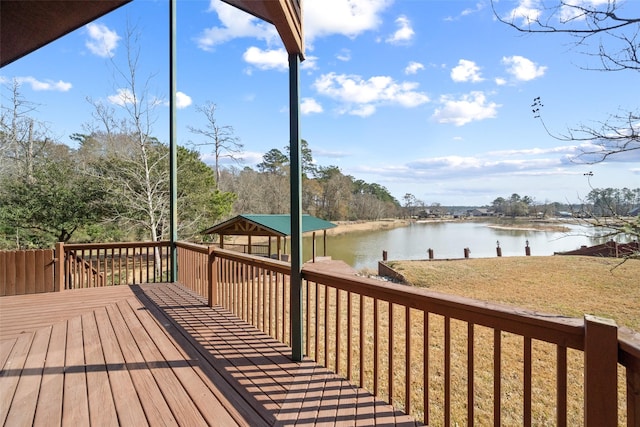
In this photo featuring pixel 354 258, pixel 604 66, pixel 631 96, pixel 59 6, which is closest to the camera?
pixel 59 6

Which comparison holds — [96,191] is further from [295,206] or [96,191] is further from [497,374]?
[497,374]

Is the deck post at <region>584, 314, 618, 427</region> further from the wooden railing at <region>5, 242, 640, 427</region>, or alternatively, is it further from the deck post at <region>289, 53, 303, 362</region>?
the deck post at <region>289, 53, 303, 362</region>

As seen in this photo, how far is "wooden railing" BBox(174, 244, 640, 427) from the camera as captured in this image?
115cm

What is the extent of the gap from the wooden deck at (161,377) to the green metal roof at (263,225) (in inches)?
240

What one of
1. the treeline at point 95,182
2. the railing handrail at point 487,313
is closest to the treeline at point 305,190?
the treeline at point 95,182

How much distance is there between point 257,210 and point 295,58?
61.0 feet

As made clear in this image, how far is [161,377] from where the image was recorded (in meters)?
2.26

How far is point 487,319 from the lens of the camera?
58.7 inches

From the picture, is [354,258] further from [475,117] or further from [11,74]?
[11,74]

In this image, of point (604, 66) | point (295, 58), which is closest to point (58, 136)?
point (295, 58)

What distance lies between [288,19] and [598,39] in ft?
11.5

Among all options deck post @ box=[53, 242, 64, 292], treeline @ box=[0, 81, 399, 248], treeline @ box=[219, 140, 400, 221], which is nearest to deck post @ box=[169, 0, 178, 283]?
deck post @ box=[53, 242, 64, 292]

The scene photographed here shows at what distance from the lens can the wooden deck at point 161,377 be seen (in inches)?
72.4

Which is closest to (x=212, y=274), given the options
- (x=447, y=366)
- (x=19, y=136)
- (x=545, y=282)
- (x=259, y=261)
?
(x=259, y=261)
